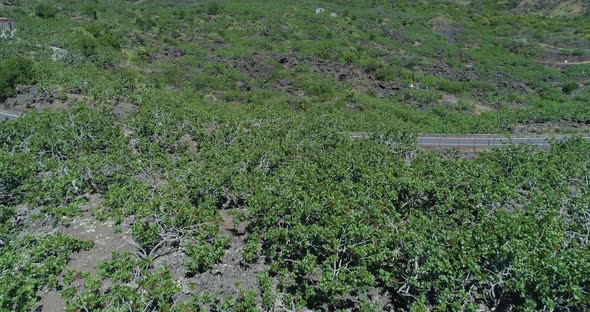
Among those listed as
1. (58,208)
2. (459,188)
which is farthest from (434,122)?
(58,208)

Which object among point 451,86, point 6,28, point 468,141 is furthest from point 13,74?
point 451,86

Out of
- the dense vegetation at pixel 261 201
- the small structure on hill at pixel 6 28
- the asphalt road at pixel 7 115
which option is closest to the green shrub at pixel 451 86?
the dense vegetation at pixel 261 201

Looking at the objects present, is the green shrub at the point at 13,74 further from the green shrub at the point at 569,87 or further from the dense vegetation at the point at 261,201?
the green shrub at the point at 569,87

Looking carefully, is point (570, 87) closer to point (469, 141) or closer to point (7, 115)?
point (469, 141)

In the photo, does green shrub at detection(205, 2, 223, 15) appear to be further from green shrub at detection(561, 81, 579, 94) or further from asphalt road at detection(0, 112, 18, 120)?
green shrub at detection(561, 81, 579, 94)

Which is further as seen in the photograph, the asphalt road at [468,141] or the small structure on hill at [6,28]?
the small structure on hill at [6,28]

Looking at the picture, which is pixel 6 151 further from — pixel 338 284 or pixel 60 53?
pixel 60 53
